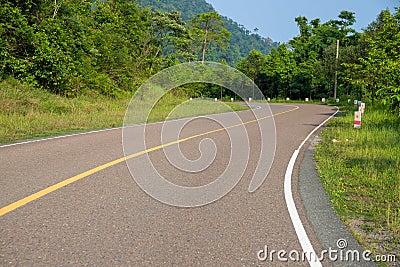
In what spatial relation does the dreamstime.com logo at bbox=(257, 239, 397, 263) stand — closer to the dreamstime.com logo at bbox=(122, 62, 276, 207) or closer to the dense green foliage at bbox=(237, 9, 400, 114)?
the dreamstime.com logo at bbox=(122, 62, 276, 207)

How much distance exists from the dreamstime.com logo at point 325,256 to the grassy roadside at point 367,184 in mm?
143

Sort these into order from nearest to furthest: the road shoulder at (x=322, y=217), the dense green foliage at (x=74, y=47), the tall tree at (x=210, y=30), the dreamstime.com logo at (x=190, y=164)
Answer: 1. the road shoulder at (x=322, y=217)
2. the dreamstime.com logo at (x=190, y=164)
3. the dense green foliage at (x=74, y=47)
4. the tall tree at (x=210, y=30)

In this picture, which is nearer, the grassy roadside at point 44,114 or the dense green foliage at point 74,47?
the grassy roadside at point 44,114

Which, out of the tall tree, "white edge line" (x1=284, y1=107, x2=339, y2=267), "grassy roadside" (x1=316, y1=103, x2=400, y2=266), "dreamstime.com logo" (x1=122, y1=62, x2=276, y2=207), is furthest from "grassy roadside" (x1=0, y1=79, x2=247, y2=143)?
the tall tree

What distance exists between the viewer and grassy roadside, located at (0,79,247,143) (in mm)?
12799

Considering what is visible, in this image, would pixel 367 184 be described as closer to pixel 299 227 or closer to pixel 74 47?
pixel 299 227

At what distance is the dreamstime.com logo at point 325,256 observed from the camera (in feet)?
11.6

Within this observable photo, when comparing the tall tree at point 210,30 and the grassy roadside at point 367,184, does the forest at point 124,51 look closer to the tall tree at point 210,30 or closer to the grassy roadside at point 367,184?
the tall tree at point 210,30

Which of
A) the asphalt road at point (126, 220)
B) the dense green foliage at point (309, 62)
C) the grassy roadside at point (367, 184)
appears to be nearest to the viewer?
the asphalt road at point (126, 220)

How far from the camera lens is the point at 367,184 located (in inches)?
257

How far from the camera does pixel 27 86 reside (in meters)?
20.5

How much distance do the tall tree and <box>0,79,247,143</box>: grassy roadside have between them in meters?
27.7

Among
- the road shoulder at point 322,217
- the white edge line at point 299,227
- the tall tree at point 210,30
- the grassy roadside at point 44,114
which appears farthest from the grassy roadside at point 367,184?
the tall tree at point 210,30

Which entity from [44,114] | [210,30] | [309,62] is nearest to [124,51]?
[44,114]
